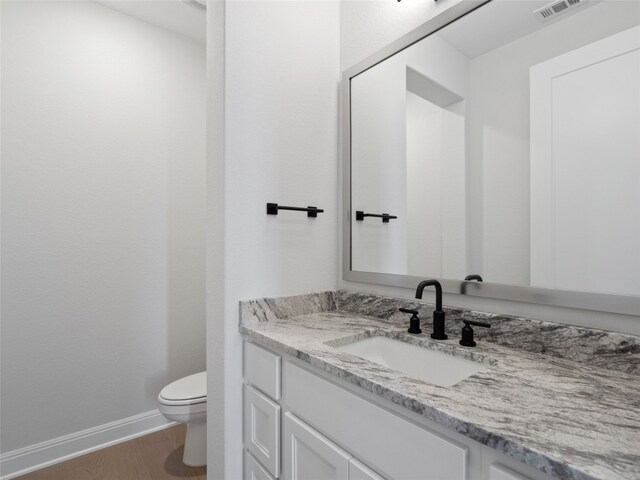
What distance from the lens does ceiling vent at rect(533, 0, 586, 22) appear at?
0.93m

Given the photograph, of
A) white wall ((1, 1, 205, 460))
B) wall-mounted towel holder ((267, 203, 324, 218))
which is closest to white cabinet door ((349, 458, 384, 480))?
wall-mounted towel holder ((267, 203, 324, 218))

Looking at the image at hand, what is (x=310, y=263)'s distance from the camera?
1570 millimetres

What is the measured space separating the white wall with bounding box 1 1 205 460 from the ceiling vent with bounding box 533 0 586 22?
207 cm

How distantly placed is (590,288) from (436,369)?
48cm

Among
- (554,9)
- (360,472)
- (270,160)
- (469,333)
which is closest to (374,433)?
(360,472)

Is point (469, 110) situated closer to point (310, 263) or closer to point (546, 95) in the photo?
point (546, 95)

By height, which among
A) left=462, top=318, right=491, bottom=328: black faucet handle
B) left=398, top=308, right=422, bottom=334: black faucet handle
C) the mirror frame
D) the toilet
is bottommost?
the toilet

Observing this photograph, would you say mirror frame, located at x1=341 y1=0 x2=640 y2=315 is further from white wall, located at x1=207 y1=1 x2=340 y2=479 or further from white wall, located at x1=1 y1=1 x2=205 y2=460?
white wall, located at x1=1 y1=1 x2=205 y2=460

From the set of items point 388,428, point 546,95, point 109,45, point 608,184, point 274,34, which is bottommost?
point 388,428

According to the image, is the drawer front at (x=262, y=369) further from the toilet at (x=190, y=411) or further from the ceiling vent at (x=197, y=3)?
the ceiling vent at (x=197, y=3)

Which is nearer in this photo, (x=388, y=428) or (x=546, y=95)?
(x=388, y=428)

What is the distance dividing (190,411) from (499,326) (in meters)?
1.52

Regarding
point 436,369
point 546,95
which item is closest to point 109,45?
point 546,95

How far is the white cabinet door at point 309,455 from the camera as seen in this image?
0.87 metres
